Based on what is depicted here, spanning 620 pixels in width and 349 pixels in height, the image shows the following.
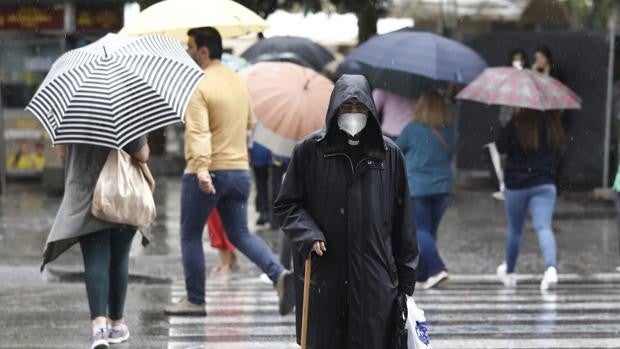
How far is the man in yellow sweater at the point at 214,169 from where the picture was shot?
873 centimetres

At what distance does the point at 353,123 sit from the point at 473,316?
12.8 ft

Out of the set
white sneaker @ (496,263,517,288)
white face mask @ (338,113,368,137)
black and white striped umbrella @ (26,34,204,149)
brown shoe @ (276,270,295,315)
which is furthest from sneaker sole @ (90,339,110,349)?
white sneaker @ (496,263,517,288)

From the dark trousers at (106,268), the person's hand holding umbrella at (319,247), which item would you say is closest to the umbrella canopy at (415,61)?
the dark trousers at (106,268)

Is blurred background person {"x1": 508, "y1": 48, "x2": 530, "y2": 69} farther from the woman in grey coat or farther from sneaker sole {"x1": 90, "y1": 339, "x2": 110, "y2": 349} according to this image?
sneaker sole {"x1": 90, "y1": 339, "x2": 110, "y2": 349}

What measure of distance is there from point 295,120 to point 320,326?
149 inches

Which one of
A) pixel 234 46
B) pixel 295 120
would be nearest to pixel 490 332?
pixel 295 120

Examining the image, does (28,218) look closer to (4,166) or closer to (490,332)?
(4,166)

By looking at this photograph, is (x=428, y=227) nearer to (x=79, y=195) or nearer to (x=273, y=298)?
(x=273, y=298)

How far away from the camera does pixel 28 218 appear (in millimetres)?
15109

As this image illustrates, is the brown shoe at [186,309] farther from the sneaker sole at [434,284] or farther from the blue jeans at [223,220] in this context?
the sneaker sole at [434,284]

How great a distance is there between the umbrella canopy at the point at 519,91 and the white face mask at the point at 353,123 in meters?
4.58

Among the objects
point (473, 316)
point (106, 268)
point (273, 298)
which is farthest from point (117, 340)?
point (473, 316)

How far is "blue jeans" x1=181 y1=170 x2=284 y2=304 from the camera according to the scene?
348 inches

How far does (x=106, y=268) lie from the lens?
7.87m
